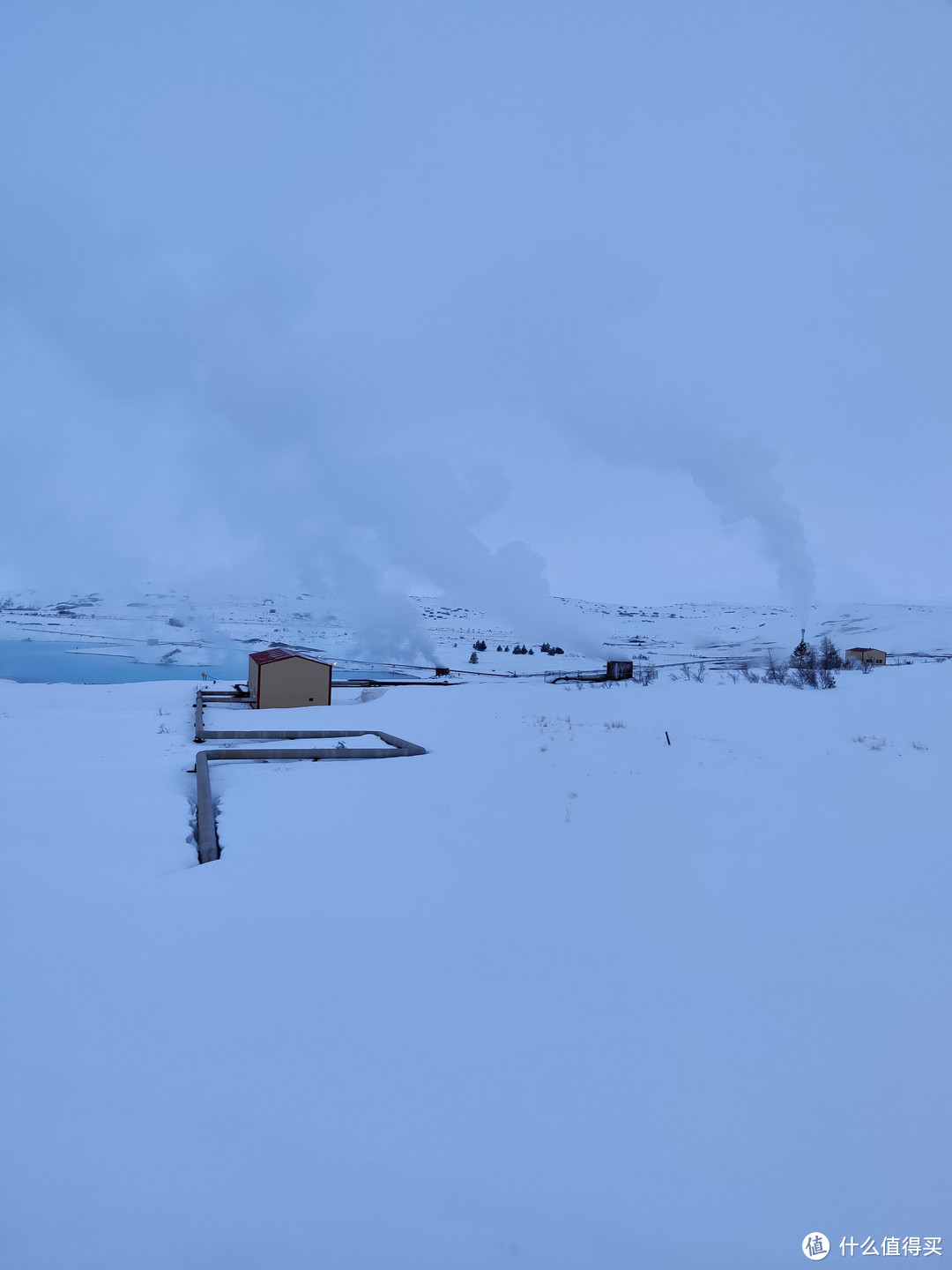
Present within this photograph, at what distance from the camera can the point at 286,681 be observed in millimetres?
18469

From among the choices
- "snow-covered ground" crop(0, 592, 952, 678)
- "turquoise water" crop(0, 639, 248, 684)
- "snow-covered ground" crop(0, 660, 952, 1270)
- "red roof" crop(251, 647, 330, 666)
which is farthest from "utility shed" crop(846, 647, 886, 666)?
"turquoise water" crop(0, 639, 248, 684)

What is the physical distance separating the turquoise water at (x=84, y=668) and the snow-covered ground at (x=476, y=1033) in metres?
25.6

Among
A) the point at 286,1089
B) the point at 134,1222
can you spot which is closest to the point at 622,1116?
the point at 286,1089

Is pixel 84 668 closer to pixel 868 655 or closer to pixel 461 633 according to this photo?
pixel 461 633

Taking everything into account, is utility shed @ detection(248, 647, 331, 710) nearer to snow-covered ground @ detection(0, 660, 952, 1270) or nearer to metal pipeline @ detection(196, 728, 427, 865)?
metal pipeline @ detection(196, 728, 427, 865)

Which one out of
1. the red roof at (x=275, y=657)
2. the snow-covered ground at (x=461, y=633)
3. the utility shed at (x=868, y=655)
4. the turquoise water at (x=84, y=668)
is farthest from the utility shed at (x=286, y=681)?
the utility shed at (x=868, y=655)

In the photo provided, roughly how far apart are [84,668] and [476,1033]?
135ft

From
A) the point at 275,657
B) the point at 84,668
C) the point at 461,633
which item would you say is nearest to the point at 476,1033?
the point at 275,657

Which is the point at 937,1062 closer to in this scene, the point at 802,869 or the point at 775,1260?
the point at 775,1260

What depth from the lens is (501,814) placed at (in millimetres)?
6855

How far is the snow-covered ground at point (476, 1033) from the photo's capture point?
229 centimetres

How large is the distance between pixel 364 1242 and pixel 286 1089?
754 millimetres

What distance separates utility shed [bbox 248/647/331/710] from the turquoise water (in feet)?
38.2

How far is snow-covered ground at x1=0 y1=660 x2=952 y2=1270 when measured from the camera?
229 centimetres
